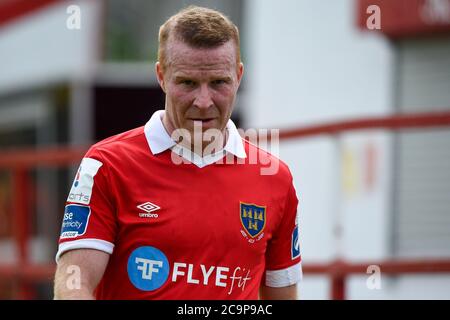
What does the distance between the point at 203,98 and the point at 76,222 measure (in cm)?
66

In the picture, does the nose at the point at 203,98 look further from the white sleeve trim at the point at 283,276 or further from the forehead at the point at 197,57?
the white sleeve trim at the point at 283,276

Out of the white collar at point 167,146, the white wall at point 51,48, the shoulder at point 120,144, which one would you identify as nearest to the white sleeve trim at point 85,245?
the shoulder at point 120,144


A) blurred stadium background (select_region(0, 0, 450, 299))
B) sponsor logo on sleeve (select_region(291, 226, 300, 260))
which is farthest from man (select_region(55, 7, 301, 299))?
blurred stadium background (select_region(0, 0, 450, 299))

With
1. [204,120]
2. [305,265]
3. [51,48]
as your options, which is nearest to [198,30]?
[204,120]

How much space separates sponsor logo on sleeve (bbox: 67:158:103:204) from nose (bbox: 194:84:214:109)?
17.2 inches

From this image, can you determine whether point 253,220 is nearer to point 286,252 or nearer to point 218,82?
point 286,252

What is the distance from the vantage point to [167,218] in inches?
147

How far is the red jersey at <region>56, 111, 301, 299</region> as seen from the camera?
3662 mm

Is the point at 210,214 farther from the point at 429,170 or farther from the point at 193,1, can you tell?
the point at 193,1

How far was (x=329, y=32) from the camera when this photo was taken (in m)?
11.5

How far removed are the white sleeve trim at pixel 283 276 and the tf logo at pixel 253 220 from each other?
0.34m

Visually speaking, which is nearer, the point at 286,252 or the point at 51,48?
the point at 286,252

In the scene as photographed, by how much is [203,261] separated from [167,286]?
17 cm
